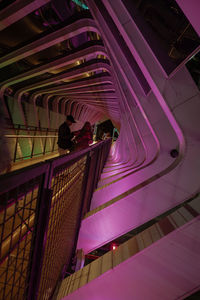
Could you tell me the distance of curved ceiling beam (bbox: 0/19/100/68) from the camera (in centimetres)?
651

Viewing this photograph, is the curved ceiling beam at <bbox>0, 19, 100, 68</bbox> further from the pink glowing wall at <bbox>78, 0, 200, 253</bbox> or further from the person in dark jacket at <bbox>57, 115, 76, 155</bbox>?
the person in dark jacket at <bbox>57, 115, 76, 155</bbox>

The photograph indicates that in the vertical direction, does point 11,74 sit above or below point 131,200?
above

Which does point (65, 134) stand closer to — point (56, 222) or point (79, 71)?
point (56, 222)

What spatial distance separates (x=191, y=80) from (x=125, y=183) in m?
2.71

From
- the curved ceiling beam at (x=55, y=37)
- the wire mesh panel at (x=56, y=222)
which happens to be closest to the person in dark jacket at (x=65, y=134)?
the wire mesh panel at (x=56, y=222)

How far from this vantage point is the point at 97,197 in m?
4.66

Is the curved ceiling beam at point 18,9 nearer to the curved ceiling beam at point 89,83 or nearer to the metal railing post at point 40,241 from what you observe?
the curved ceiling beam at point 89,83

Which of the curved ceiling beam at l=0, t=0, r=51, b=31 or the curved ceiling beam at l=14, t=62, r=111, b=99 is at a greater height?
the curved ceiling beam at l=0, t=0, r=51, b=31

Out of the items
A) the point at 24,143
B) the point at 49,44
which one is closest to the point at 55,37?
the point at 49,44

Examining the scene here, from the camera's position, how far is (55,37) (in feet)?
24.1

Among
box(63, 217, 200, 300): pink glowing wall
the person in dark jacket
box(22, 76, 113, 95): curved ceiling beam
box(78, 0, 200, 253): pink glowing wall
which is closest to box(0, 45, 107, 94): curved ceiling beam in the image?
box(22, 76, 113, 95): curved ceiling beam

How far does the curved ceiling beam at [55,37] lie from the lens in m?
6.51

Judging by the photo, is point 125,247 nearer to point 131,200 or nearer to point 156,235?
point 156,235

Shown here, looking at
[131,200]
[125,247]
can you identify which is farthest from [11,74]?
[125,247]
